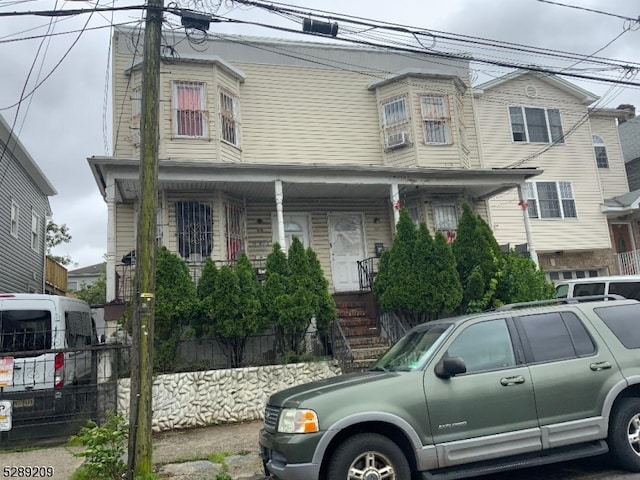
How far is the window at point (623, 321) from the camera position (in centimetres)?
571

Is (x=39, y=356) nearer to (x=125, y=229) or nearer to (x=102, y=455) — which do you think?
(x=102, y=455)

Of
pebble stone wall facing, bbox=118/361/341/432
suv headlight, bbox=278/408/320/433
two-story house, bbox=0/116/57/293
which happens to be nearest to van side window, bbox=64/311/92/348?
pebble stone wall facing, bbox=118/361/341/432

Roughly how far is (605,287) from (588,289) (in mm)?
481

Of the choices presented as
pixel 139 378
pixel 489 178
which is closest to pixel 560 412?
pixel 139 378

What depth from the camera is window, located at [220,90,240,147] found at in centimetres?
1458

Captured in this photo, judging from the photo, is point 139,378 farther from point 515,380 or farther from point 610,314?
point 610,314

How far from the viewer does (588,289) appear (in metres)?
13.1

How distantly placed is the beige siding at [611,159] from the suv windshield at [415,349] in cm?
1828

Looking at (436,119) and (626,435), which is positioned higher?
(436,119)

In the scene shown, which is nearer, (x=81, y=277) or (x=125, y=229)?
(x=125, y=229)

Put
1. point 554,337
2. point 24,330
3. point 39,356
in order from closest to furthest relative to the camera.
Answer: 1. point 554,337
2. point 39,356
3. point 24,330

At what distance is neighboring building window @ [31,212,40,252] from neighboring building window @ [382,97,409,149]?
538 inches

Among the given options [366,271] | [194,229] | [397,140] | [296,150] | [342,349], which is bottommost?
[342,349]

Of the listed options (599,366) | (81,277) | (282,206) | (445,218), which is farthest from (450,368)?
(81,277)
